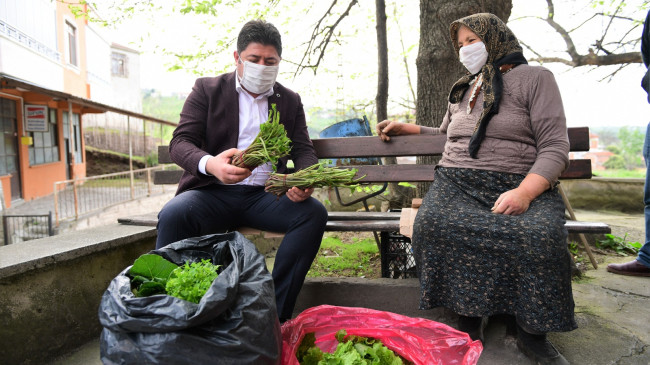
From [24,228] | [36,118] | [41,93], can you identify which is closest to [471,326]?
[24,228]

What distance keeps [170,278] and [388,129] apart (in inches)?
76.6

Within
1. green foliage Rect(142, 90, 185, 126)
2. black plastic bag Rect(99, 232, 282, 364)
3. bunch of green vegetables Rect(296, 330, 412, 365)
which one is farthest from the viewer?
green foliage Rect(142, 90, 185, 126)

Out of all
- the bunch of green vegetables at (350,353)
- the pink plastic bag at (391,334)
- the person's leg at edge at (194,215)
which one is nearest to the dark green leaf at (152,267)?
the person's leg at edge at (194,215)

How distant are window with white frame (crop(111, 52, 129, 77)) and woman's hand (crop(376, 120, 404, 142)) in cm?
3413

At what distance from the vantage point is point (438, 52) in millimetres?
3877

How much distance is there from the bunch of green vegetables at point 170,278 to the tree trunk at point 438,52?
2642mm

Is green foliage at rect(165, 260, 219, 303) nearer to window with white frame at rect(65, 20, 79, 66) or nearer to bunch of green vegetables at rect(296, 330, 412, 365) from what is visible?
bunch of green vegetables at rect(296, 330, 412, 365)

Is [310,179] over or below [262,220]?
over

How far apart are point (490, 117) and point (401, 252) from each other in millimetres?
1239

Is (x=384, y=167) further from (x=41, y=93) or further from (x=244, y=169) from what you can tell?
(x=41, y=93)

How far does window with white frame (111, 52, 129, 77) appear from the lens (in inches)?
1276

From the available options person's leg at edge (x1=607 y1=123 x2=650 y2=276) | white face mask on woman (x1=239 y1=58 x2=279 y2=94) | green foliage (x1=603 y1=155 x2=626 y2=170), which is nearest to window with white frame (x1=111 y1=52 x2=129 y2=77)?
green foliage (x1=603 y1=155 x2=626 y2=170)

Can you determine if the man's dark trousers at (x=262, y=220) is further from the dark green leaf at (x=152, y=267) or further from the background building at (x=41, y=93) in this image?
the background building at (x=41, y=93)

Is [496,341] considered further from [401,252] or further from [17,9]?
[17,9]
